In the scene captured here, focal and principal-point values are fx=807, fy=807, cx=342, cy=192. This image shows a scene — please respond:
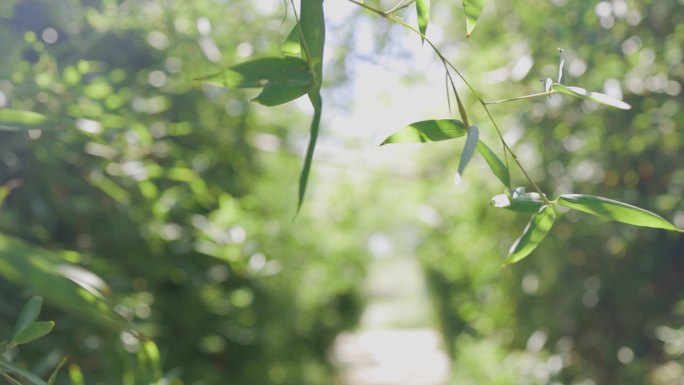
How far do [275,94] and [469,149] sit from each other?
0.49 feet

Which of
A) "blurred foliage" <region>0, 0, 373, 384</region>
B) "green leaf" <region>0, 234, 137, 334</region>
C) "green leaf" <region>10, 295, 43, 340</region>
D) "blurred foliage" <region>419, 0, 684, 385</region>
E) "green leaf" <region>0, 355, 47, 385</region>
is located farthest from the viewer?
"blurred foliage" <region>419, 0, 684, 385</region>

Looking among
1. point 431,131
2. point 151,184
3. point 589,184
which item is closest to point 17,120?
point 431,131

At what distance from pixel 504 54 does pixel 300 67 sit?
1385mm

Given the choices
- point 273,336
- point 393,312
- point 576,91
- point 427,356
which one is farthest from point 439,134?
point 393,312

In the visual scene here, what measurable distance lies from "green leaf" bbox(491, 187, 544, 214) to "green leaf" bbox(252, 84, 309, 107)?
17 cm

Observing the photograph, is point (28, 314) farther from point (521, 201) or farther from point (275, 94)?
point (521, 201)

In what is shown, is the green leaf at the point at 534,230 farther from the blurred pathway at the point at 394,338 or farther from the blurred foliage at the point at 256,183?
the blurred pathway at the point at 394,338

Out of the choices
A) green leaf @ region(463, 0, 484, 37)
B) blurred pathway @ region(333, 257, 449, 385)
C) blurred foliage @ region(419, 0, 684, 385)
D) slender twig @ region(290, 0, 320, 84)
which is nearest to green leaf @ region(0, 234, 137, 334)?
slender twig @ region(290, 0, 320, 84)

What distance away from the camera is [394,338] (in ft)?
22.2

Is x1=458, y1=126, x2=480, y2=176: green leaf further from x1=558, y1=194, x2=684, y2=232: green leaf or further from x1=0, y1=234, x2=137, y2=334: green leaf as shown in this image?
x1=0, y1=234, x2=137, y2=334: green leaf

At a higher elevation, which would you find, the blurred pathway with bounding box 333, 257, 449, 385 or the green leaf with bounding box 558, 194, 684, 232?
the blurred pathway with bounding box 333, 257, 449, 385

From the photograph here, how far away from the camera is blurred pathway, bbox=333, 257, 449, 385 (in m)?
4.88

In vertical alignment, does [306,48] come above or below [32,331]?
above

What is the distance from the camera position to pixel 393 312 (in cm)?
729
